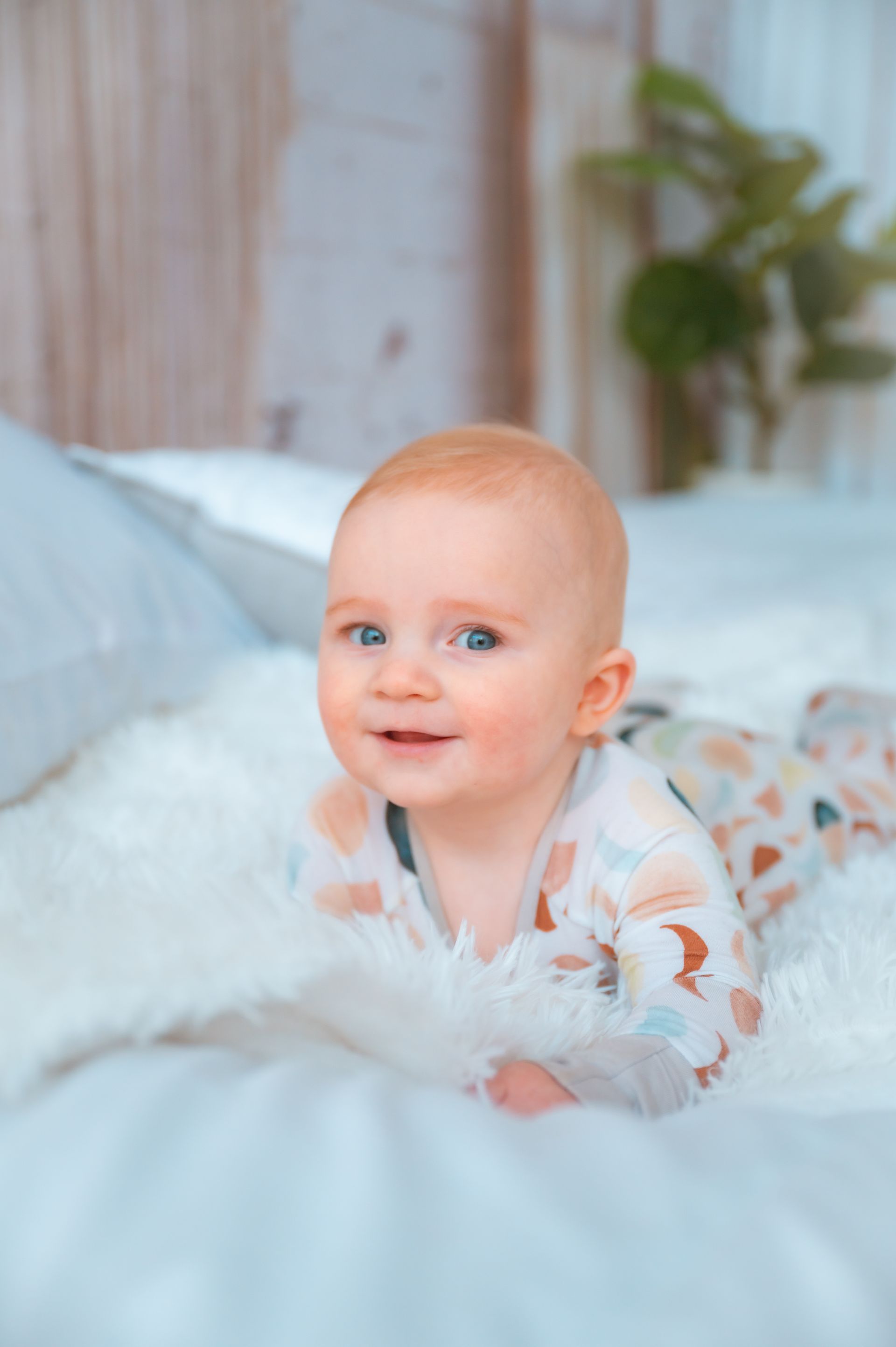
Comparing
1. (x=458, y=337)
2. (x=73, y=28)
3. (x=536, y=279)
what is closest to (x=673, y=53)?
(x=536, y=279)

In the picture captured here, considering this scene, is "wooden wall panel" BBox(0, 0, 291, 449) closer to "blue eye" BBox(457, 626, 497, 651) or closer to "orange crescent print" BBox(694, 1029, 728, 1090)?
"blue eye" BBox(457, 626, 497, 651)

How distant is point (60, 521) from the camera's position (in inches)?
35.9

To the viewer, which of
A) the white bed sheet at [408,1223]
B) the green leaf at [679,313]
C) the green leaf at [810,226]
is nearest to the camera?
the white bed sheet at [408,1223]

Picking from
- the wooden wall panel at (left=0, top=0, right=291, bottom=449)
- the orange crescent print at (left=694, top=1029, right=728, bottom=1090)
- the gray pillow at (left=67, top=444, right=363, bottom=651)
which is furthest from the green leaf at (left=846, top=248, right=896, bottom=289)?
the orange crescent print at (left=694, top=1029, right=728, bottom=1090)

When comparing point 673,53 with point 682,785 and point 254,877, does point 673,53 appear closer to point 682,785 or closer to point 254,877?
point 682,785

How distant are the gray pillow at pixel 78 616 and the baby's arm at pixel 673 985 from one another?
465mm

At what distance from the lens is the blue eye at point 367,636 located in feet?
1.89

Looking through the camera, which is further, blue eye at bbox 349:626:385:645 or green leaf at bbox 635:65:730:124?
green leaf at bbox 635:65:730:124

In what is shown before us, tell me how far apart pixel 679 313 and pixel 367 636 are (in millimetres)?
2793

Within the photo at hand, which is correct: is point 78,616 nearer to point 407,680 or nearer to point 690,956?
point 407,680

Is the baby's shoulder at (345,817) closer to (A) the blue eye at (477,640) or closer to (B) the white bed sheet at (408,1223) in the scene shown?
(A) the blue eye at (477,640)

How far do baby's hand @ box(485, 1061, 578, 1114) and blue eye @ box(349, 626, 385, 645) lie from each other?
0.81ft

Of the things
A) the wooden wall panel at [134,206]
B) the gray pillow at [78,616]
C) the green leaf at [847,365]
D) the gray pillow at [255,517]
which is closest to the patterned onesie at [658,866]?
the gray pillow at [78,616]

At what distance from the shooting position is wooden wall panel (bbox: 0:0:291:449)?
2.04m
